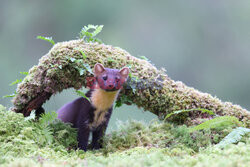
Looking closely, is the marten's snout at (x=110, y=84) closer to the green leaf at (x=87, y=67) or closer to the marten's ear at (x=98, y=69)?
the marten's ear at (x=98, y=69)

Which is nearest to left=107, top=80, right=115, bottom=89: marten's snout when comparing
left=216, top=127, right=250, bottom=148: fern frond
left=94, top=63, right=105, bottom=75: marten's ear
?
left=94, top=63, right=105, bottom=75: marten's ear

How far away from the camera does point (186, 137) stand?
5.42 metres

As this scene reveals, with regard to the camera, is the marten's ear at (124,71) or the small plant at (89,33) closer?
the marten's ear at (124,71)

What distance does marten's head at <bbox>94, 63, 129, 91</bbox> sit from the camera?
227 inches

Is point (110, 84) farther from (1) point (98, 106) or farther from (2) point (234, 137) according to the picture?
(2) point (234, 137)

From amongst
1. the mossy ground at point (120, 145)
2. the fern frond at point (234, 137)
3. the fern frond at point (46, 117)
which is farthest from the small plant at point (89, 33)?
the fern frond at point (234, 137)

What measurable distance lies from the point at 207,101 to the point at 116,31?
11.9m

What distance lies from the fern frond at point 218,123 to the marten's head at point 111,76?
1.70 meters

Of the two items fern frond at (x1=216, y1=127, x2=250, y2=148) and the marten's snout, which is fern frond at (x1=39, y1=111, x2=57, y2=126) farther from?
fern frond at (x1=216, y1=127, x2=250, y2=148)

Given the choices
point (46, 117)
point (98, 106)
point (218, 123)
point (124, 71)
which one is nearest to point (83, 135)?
point (98, 106)

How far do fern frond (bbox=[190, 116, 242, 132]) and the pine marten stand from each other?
1768 millimetres

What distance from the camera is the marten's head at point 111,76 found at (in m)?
5.77

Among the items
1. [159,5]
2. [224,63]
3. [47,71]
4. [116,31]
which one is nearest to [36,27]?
[116,31]

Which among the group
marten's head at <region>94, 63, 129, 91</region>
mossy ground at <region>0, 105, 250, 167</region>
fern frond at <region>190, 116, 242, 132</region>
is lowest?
mossy ground at <region>0, 105, 250, 167</region>
